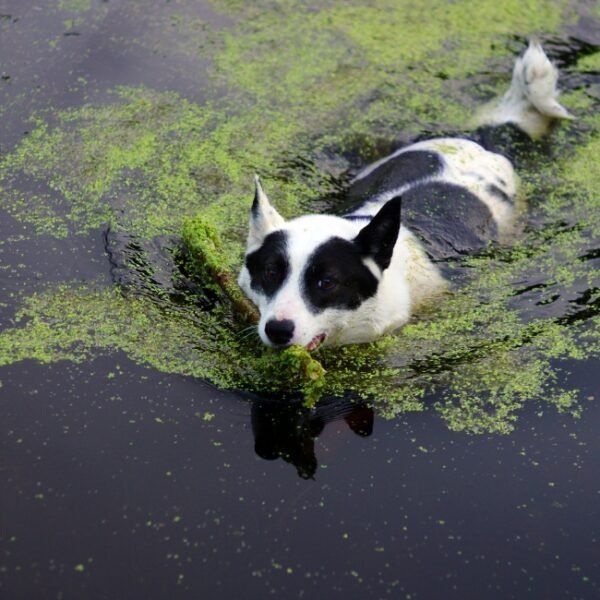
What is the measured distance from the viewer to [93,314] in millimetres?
5238

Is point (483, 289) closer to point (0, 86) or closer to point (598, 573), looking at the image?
point (598, 573)

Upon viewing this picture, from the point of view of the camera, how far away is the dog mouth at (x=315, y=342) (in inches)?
184

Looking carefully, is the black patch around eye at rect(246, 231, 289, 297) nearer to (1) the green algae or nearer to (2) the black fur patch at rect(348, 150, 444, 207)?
(1) the green algae

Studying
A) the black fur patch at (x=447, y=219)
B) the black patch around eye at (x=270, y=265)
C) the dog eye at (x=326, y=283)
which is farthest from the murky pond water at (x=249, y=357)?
the dog eye at (x=326, y=283)

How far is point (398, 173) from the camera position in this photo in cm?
646

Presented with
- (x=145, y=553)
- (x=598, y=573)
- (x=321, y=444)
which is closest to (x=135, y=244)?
(x=321, y=444)

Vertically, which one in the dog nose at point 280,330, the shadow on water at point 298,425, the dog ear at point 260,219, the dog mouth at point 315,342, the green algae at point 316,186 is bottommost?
the green algae at point 316,186

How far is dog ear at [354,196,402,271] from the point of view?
15.6 feet

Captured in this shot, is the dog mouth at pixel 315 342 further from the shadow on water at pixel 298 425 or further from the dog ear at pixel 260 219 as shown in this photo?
the dog ear at pixel 260 219

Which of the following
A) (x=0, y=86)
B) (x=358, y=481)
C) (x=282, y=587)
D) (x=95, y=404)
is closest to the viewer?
(x=282, y=587)

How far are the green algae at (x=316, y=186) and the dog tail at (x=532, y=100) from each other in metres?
0.23

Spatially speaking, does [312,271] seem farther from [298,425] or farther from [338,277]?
[298,425]

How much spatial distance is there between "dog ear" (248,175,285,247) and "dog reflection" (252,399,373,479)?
978 millimetres

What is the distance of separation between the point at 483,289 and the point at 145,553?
9.89 feet
